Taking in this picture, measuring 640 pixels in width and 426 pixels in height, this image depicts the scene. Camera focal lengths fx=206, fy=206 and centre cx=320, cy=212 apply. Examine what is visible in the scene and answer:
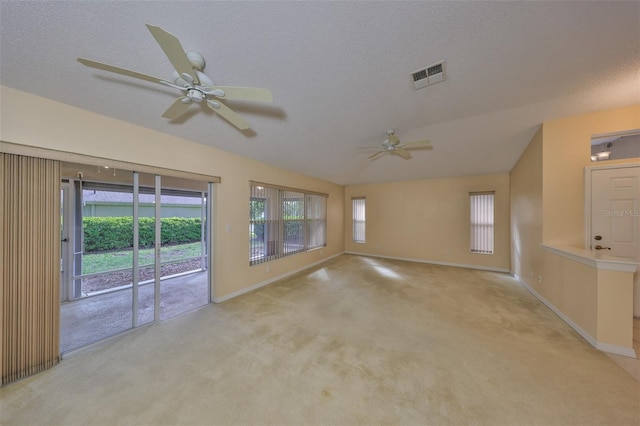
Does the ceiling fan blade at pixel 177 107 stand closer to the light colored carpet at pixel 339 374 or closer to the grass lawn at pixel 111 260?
the light colored carpet at pixel 339 374

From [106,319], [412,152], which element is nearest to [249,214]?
[106,319]

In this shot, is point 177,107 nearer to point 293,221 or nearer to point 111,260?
point 293,221

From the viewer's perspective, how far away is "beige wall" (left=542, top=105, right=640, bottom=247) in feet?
9.46

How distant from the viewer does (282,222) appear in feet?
16.0

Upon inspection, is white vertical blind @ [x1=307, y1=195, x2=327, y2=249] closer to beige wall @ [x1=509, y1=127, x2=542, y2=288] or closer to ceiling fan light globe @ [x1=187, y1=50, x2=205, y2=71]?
ceiling fan light globe @ [x1=187, y1=50, x2=205, y2=71]

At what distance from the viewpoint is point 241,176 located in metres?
3.88

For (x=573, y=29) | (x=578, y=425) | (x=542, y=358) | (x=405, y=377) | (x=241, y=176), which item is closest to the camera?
(x=578, y=425)

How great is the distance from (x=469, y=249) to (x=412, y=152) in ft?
10.5

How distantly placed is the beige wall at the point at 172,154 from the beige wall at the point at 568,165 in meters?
4.59

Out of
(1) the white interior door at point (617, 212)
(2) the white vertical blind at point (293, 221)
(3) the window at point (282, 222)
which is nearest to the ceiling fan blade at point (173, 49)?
(3) the window at point (282, 222)

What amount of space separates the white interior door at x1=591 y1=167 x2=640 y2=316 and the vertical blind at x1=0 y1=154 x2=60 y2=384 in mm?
6552

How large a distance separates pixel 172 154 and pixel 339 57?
255 centimetres

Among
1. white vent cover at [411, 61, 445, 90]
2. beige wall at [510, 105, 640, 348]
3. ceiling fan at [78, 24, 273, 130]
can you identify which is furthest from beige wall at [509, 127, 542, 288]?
ceiling fan at [78, 24, 273, 130]

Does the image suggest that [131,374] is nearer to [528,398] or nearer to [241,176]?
[241,176]
